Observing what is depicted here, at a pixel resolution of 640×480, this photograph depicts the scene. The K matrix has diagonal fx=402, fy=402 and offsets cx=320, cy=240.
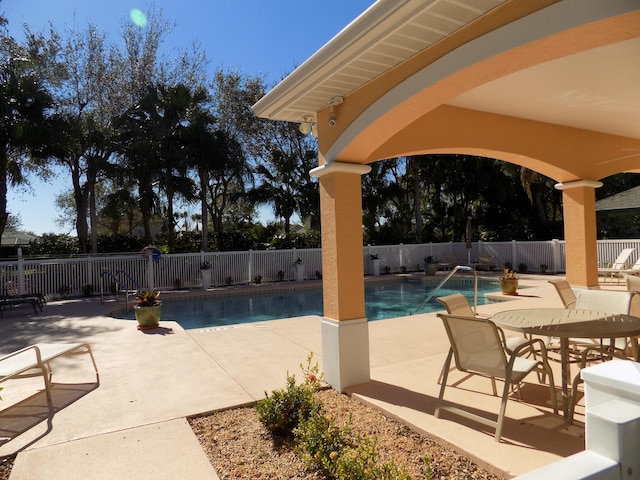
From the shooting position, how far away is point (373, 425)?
3328 millimetres

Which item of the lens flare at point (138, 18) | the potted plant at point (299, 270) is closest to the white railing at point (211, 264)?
the potted plant at point (299, 270)

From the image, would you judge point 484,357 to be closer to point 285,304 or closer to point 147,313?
point 147,313

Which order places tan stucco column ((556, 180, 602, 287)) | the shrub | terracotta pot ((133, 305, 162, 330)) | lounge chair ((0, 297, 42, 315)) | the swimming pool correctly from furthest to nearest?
the swimming pool
lounge chair ((0, 297, 42, 315))
terracotta pot ((133, 305, 162, 330))
tan stucco column ((556, 180, 602, 287))
the shrub

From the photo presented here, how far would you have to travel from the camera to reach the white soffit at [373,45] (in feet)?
8.72

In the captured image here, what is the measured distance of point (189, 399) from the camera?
3.99 metres

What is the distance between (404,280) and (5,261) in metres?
13.9

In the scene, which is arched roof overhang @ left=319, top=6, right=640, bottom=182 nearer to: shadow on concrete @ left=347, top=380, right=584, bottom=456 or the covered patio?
the covered patio

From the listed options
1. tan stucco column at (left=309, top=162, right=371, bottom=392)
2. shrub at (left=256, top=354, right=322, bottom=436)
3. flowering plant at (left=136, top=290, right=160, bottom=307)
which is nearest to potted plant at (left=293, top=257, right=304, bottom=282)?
flowering plant at (left=136, top=290, right=160, bottom=307)

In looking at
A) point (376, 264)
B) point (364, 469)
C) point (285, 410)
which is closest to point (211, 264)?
point (376, 264)

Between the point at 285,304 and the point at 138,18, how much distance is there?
16027 mm

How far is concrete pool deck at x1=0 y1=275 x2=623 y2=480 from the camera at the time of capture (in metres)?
2.82

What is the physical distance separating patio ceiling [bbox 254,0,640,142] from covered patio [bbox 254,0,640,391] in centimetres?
1

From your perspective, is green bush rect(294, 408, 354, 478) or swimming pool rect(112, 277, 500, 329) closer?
green bush rect(294, 408, 354, 478)

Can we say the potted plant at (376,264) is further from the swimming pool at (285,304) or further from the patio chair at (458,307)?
the patio chair at (458,307)
